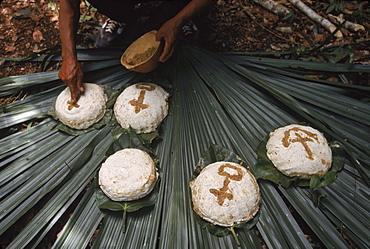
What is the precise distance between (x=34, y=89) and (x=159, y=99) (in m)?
0.97

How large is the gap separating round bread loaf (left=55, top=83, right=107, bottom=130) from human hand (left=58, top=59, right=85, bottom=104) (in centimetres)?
4

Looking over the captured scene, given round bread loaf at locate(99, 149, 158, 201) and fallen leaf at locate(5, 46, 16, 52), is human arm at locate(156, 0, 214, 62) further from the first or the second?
fallen leaf at locate(5, 46, 16, 52)

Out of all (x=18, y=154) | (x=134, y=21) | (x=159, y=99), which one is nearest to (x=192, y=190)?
(x=159, y=99)

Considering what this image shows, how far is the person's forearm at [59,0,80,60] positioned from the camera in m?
1.57

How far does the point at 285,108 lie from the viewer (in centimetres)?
167

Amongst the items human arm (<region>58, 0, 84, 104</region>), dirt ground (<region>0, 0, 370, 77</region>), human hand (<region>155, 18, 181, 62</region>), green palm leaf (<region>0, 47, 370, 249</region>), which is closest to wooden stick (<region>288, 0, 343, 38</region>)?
dirt ground (<region>0, 0, 370, 77</region>)

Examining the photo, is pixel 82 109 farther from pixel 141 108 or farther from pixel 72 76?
pixel 141 108

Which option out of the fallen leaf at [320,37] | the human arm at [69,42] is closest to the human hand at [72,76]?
the human arm at [69,42]

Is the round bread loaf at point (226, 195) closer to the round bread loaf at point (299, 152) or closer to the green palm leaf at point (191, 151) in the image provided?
the green palm leaf at point (191, 151)

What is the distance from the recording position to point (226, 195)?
→ 130 centimetres

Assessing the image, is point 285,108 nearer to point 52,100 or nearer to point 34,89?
point 52,100

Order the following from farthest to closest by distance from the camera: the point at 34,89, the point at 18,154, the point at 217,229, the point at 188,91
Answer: the point at 34,89
the point at 188,91
the point at 18,154
the point at 217,229

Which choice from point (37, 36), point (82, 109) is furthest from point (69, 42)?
point (37, 36)

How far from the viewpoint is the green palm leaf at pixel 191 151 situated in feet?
4.14
